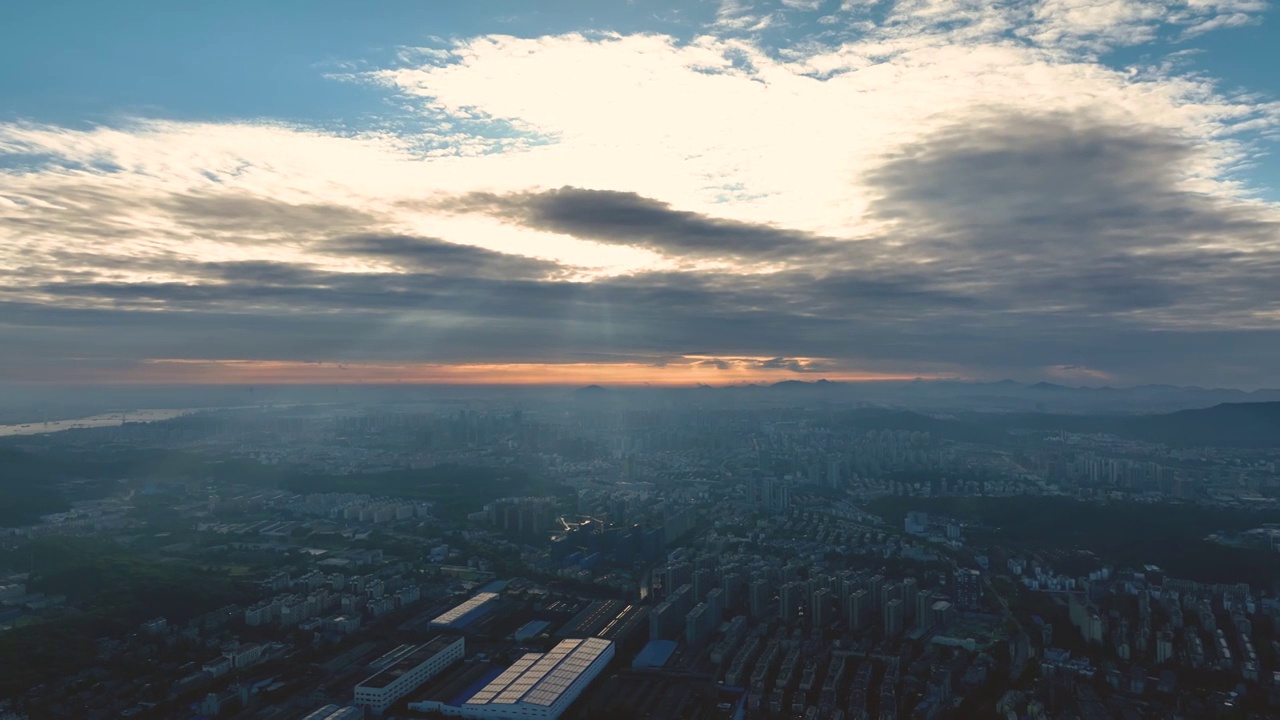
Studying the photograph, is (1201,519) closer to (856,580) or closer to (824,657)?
(856,580)

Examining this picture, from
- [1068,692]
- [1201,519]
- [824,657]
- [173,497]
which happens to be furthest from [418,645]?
[1201,519]

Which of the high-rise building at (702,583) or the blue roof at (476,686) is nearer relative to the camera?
the blue roof at (476,686)

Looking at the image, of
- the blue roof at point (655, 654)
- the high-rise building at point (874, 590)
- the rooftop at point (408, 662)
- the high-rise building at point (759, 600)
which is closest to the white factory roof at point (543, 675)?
the blue roof at point (655, 654)

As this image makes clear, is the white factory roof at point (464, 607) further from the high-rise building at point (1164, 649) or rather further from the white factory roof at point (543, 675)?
the high-rise building at point (1164, 649)

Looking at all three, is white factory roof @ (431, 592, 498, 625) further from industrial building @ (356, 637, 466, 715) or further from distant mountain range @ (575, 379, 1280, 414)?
distant mountain range @ (575, 379, 1280, 414)

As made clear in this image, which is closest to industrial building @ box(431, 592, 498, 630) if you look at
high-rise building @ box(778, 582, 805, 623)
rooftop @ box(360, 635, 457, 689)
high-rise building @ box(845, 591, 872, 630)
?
rooftop @ box(360, 635, 457, 689)
